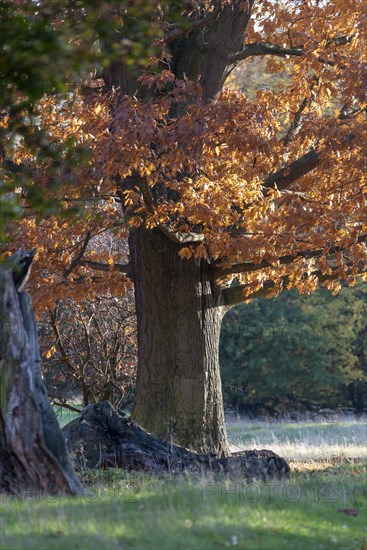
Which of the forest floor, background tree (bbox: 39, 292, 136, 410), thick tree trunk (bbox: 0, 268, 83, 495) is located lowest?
the forest floor

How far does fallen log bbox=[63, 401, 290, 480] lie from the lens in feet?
33.0

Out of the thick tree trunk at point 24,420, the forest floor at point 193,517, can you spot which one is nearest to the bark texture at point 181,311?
the forest floor at point 193,517

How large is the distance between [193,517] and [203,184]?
656cm

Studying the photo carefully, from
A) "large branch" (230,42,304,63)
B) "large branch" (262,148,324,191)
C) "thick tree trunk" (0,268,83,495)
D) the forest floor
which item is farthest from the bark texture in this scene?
"thick tree trunk" (0,268,83,495)

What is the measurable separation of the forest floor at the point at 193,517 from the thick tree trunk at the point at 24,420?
1.39ft

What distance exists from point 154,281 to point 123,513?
23.9 ft

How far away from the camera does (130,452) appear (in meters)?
10.2

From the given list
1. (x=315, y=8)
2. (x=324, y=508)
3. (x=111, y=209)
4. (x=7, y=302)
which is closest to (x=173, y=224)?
(x=111, y=209)

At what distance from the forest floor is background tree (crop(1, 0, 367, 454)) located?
4603 mm

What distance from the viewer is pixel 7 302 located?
25.2ft

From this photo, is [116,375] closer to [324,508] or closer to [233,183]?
[233,183]

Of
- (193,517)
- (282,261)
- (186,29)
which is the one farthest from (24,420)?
(186,29)

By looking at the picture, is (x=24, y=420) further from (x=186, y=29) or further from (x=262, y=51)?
(x=262, y=51)

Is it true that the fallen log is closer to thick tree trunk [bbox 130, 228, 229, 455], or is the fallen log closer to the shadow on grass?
thick tree trunk [bbox 130, 228, 229, 455]
